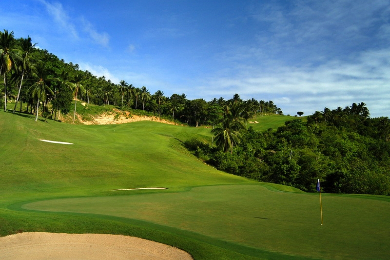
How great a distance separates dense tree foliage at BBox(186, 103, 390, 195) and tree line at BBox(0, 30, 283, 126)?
1245cm

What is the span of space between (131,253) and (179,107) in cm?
12704

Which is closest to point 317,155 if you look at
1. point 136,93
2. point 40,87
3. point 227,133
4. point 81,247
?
point 227,133

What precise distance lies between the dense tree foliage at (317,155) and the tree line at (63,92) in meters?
12.4

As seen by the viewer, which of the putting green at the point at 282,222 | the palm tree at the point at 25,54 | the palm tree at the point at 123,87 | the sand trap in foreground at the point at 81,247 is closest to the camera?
the sand trap in foreground at the point at 81,247

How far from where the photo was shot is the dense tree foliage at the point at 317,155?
47844mm

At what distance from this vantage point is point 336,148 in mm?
79625

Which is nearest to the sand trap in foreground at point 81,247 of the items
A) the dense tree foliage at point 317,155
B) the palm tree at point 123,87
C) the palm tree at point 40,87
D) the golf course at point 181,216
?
the golf course at point 181,216

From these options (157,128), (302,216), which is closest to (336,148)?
(157,128)

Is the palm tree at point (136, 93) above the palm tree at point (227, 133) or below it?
above

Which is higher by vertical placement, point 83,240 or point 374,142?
point 374,142

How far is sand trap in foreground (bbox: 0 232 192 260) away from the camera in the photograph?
9.13 metres

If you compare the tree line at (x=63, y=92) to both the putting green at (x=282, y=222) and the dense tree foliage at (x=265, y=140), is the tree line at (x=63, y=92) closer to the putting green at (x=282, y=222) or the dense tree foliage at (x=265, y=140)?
the dense tree foliage at (x=265, y=140)

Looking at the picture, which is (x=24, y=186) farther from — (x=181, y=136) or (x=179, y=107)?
(x=179, y=107)

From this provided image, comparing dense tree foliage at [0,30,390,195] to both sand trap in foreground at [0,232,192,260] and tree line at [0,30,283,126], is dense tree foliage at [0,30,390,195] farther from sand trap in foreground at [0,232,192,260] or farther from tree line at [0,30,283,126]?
sand trap in foreground at [0,232,192,260]
